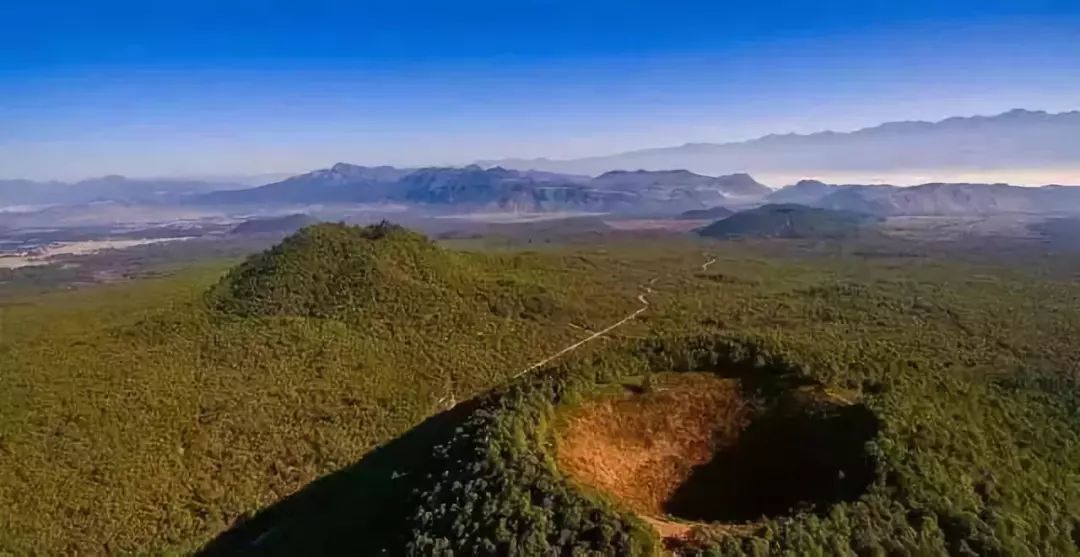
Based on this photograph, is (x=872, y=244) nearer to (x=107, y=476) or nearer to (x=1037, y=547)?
(x=1037, y=547)

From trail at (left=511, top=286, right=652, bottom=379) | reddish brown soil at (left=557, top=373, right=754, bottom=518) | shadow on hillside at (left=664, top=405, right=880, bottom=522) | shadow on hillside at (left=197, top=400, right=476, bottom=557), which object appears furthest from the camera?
trail at (left=511, top=286, right=652, bottom=379)

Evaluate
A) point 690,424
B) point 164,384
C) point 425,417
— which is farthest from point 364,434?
point 690,424

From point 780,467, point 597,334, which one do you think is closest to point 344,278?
point 597,334

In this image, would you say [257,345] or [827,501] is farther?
[257,345]

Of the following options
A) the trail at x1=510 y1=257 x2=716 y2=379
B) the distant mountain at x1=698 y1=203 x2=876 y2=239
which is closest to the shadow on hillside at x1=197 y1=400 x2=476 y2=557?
the trail at x1=510 y1=257 x2=716 y2=379

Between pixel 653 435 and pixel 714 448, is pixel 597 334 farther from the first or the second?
pixel 714 448

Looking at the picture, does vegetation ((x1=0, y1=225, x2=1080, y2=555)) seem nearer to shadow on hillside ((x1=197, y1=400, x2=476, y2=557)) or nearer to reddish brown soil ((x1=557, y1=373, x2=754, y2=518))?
shadow on hillside ((x1=197, y1=400, x2=476, y2=557))

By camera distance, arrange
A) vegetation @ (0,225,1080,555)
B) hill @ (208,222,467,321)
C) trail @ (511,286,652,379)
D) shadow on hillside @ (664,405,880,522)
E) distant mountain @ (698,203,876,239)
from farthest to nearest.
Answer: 1. distant mountain @ (698,203,876,239)
2. hill @ (208,222,467,321)
3. trail @ (511,286,652,379)
4. shadow on hillside @ (664,405,880,522)
5. vegetation @ (0,225,1080,555)
